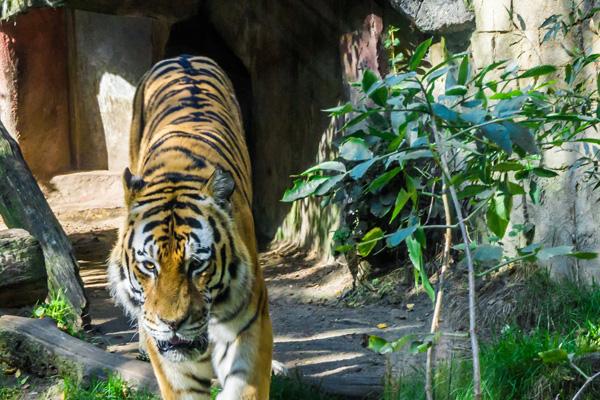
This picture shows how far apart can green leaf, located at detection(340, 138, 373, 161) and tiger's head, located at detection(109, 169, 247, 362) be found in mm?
1207

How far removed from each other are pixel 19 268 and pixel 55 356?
0.77 m

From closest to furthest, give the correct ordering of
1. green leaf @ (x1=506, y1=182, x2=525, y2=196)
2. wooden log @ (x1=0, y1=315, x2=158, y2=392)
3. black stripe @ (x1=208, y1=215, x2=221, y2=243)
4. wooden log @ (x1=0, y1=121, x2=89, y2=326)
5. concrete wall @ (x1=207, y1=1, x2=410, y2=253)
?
green leaf @ (x1=506, y1=182, x2=525, y2=196) < black stripe @ (x1=208, y1=215, x2=221, y2=243) < wooden log @ (x1=0, y1=315, x2=158, y2=392) < wooden log @ (x1=0, y1=121, x2=89, y2=326) < concrete wall @ (x1=207, y1=1, x2=410, y2=253)

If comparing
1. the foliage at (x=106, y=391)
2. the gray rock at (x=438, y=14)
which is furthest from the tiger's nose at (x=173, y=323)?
the gray rock at (x=438, y=14)

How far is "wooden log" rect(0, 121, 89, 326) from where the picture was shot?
6.32 metres

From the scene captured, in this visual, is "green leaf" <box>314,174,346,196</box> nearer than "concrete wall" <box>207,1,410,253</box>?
Yes

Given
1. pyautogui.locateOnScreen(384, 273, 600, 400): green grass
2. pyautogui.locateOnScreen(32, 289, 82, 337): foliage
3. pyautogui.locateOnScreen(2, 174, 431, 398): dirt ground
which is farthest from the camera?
pyautogui.locateOnScreen(32, 289, 82, 337): foliage

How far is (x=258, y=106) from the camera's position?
10.3 m

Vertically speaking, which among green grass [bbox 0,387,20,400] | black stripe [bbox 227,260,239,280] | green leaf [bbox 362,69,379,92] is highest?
green leaf [bbox 362,69,379,92]

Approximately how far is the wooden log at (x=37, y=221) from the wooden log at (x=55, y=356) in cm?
97

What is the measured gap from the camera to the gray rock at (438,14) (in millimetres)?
6332

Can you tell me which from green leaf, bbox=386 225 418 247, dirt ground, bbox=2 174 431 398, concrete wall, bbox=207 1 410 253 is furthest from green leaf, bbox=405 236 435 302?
concrete wall, bbox=207 1 410 253

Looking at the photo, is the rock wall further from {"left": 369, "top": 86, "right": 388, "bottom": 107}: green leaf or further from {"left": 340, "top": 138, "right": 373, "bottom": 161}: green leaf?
{"left": 369, "top": 86, "right": 388, "bottom": 107}: green leaf

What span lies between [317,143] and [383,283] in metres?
2.10

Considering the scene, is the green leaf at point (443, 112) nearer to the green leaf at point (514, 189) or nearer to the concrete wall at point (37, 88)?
the green leaf at point (514, 189)
